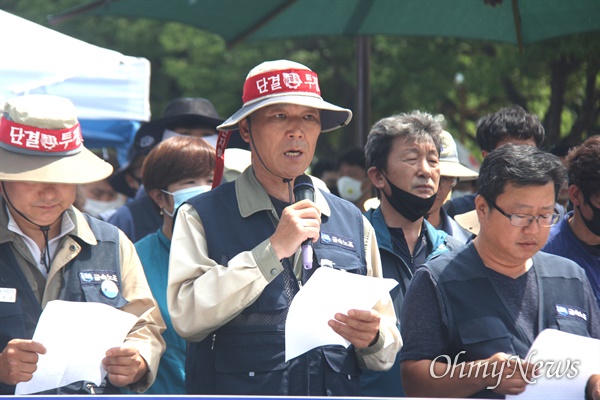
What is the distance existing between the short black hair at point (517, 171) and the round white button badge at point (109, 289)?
1.55 m

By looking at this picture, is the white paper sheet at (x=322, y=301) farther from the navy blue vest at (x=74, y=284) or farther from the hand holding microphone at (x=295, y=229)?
the navy blue vest at (x=74, y=284)

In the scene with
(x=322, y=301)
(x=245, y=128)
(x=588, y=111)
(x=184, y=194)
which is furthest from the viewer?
(x=588, y=111)

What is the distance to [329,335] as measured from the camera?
11.7 ft

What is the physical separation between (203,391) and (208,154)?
72.2 inches

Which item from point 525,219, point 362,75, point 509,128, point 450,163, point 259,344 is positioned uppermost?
point 362,75

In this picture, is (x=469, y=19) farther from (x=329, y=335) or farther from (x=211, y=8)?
(x=329, y=335)

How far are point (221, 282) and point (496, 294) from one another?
3.50 ft

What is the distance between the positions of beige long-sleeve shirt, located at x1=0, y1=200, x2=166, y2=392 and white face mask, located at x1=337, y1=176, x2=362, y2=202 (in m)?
4.83

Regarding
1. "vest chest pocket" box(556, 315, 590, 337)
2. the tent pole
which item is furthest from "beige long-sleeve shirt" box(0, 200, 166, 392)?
the tent pole

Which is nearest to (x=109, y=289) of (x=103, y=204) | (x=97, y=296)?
(x=97, y=296)

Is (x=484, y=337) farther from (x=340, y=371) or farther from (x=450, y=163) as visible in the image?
(x=450, y=163)

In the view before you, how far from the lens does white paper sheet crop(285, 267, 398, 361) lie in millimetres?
3455

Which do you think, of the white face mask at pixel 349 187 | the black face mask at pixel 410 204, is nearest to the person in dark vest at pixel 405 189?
the black face mask at pixel 410 204

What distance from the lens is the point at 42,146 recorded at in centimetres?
389
